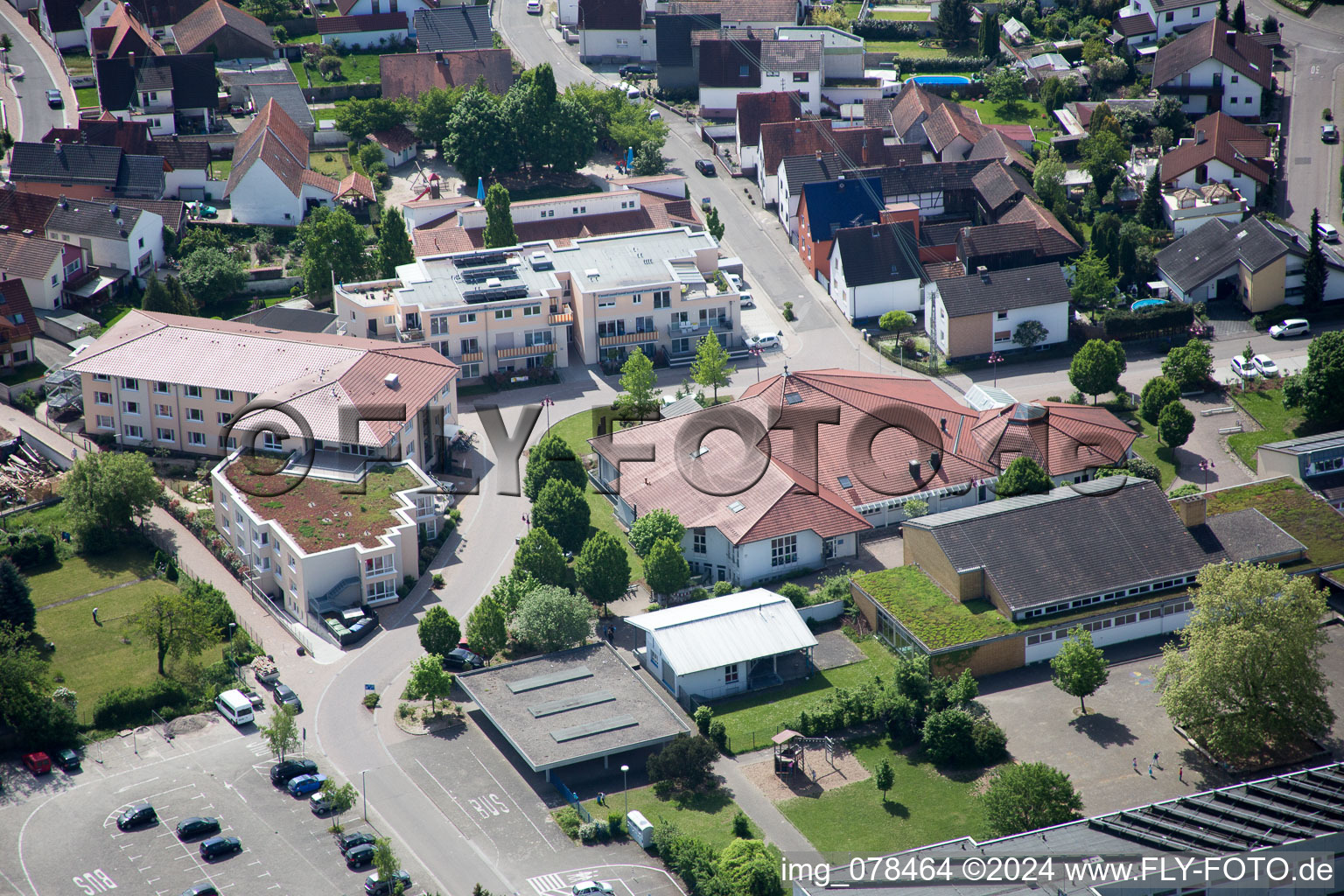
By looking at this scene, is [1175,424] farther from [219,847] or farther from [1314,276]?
[219,847]

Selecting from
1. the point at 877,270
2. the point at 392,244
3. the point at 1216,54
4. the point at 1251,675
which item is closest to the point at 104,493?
the point at 392,244

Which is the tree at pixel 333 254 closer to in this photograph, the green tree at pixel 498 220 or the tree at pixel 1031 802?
the green tree at pixel 498 220

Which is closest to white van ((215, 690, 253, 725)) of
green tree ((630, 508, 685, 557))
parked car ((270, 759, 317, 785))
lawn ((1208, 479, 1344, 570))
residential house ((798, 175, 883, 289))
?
parked car ((270, 759, 317, 785))

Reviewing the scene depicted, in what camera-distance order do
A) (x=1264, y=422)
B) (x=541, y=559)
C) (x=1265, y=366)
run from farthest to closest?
(x=1265, y=366) < (x=1264, y=422) < (x=541, y=559)

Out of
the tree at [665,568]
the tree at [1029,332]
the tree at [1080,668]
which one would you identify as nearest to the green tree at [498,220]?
the tree at [1029,332]

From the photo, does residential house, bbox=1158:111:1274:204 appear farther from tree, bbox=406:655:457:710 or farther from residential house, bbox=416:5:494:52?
tree, bbox=406:655:457:710
